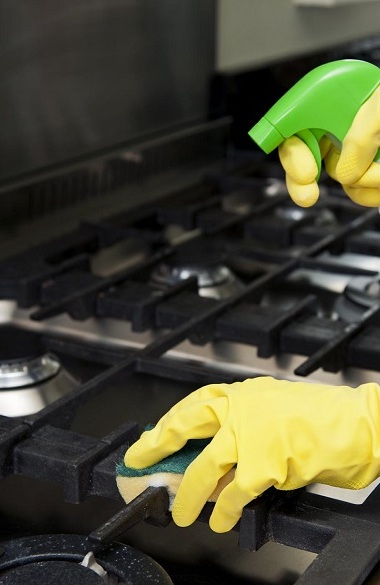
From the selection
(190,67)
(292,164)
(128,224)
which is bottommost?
(128,224)

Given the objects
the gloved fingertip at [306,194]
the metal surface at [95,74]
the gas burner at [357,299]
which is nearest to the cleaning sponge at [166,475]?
the gloved fingertip at [306,194]

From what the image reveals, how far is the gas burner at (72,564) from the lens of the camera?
1.83 feet

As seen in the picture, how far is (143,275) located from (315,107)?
43 centimetres

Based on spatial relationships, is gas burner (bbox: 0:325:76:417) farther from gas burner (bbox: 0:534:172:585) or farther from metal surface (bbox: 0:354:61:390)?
gas burner (bbox: 0:534:172:585)

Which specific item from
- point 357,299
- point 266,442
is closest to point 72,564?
point 266,442

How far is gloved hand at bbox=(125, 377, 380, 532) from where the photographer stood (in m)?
0.58

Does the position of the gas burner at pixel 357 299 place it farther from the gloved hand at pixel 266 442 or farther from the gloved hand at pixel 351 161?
the gloved hand at pixel 266 442

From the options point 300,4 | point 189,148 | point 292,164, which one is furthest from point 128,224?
point 300,4

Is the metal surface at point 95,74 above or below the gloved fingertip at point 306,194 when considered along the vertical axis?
below

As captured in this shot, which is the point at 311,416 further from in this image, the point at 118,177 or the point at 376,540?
the point at 118,177

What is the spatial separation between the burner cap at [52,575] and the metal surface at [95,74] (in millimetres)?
677

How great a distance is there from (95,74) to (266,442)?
2.72 feet

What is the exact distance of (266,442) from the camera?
577 millimetres

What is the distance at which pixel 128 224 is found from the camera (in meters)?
1.25
